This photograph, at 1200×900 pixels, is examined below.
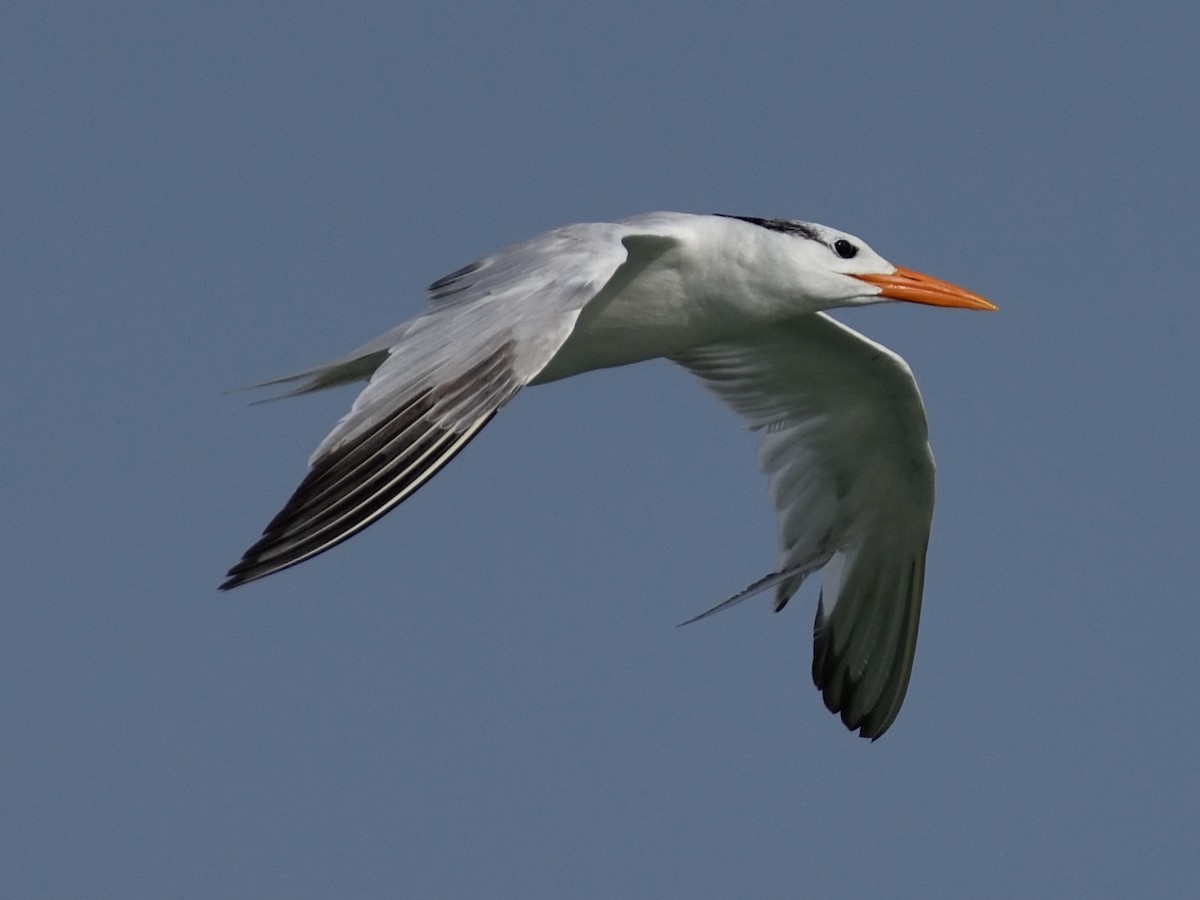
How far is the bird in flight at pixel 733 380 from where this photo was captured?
7.74 m

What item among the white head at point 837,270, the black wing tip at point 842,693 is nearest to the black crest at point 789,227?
the white head at point 837,270

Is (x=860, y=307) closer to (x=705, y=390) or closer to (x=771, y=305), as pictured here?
(x=771, y=305)

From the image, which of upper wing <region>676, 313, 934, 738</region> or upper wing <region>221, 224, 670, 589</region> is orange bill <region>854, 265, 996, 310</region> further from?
upper wing <region>221, 224, 670, 589</region>

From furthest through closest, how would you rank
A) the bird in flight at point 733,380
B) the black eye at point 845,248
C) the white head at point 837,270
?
the black eye at point 845,248, the white head at point 837,270, the bird in flight at point 733,380

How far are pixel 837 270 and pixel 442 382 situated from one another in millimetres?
3202

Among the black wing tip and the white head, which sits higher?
the white head

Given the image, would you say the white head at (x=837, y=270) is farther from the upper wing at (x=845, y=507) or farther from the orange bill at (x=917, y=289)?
the upper wing at (x=845, y=507)

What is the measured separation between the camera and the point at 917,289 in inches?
421

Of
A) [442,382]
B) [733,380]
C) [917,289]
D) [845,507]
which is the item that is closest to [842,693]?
[845,507]

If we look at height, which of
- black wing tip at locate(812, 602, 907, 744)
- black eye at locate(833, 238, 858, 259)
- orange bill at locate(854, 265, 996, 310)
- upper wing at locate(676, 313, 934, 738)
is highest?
black eye at locate(833, 238, 858, 259)

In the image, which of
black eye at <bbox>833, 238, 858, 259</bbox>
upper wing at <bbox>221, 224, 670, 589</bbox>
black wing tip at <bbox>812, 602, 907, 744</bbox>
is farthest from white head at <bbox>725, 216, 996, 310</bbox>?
black wing tip at <bbox>812, 602, 907, 744</bbox>

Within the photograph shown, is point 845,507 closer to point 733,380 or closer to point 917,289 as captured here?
point 733,380

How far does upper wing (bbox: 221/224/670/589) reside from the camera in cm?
727

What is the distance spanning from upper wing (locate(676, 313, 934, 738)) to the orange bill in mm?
1212
